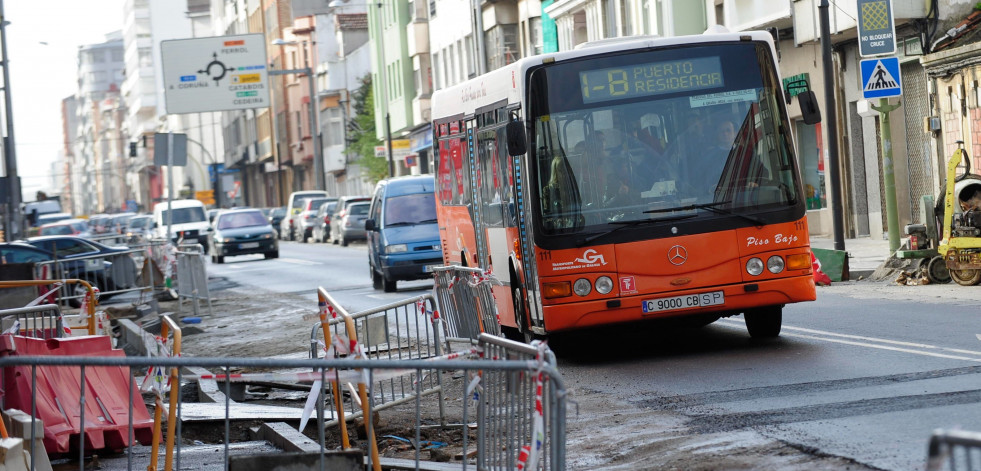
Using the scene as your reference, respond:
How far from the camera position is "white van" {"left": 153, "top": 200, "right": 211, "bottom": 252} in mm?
52969

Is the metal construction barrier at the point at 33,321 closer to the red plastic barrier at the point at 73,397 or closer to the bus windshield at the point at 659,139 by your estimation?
the red plastic barrier at the point at 73,397

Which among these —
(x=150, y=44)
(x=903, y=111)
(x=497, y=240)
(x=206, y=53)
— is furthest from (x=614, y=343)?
(x=150, y=44)

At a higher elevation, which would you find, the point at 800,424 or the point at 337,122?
the point at 337,122

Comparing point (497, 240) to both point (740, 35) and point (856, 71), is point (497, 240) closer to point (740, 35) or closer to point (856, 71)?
point (740, 35)

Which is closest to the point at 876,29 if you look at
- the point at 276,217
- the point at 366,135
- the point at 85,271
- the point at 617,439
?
the point at 85,271

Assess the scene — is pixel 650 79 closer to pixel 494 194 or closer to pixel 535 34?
pixel 494 194

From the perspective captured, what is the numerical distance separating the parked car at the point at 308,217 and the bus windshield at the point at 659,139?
50.0 meters

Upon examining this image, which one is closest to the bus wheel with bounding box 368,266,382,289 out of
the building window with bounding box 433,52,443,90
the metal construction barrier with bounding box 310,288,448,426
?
the metal construction barrier with bounding box 310,288,448,426

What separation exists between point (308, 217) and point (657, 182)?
51.5m

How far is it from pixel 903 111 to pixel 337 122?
6342 centimetres

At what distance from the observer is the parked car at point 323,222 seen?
5934 centimetres

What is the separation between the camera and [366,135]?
7606 cm

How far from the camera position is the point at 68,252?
31.2 metres

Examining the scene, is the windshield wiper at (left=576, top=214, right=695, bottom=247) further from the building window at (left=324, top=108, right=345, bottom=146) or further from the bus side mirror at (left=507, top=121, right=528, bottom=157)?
the building window at (left=324, top=108, right=345, bottom=146)
